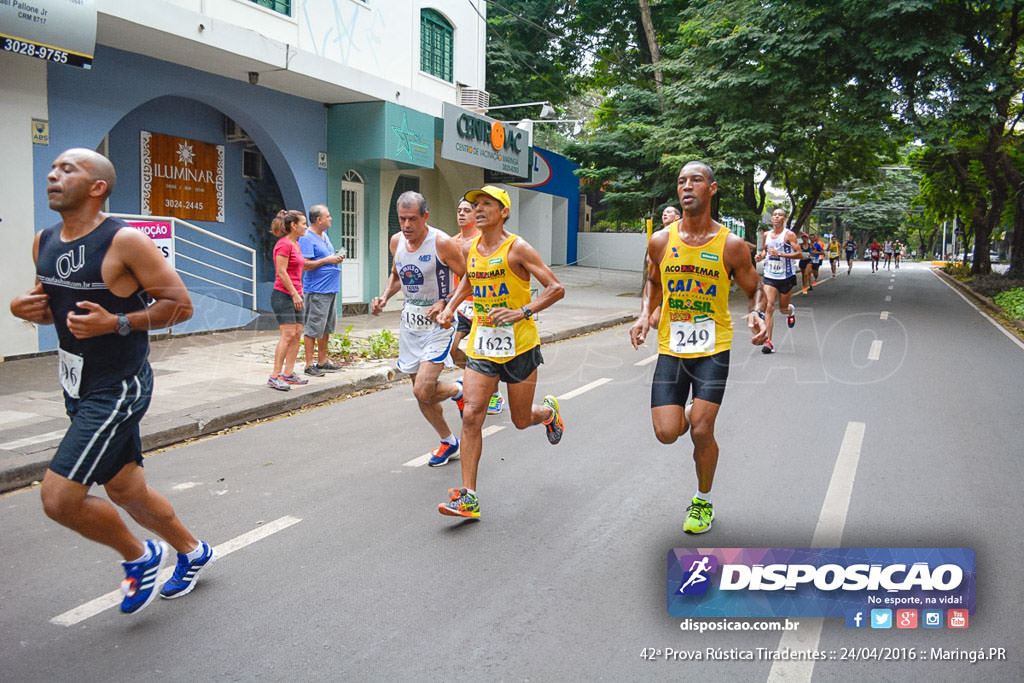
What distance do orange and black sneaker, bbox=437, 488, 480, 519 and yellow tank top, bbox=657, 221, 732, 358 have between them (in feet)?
4.58

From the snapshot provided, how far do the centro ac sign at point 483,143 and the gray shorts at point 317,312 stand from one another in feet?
28.9

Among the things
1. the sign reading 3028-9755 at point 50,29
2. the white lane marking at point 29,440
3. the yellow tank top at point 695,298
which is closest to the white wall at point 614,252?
the sign reading 3028-9755 at point 50,29

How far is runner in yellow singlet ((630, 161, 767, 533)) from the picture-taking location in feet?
15.1

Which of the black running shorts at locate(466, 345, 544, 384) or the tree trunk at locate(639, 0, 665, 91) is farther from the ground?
the tree trunk at locate(639, 0, 665, 91)

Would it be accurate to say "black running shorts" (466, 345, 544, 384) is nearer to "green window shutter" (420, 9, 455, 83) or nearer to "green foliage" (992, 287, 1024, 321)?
"green window shutter" (420, 9, 455, 83)

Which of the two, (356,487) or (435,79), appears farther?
(435,79)

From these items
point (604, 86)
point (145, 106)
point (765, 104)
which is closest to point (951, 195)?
point (604, 86)

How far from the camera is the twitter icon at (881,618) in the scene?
3525 mm

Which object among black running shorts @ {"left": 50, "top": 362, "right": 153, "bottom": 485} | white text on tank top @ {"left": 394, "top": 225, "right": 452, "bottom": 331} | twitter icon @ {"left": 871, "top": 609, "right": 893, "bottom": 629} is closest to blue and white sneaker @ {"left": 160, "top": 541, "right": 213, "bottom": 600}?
black running shorts @ {"left": 50, "top": 362, "right": 153, "bottom": 485}

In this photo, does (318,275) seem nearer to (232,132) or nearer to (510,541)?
(510,541)

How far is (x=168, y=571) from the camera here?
412 centimetres

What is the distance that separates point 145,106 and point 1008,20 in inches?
782

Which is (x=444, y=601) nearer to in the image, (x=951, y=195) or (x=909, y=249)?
(x=951, y=195)

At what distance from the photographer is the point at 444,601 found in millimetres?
3828
